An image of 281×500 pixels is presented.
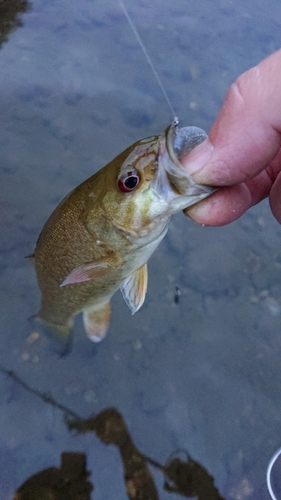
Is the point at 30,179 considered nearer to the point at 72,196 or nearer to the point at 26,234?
the point at 26,234

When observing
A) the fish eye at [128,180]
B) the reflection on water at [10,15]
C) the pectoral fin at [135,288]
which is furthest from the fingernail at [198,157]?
the reflection on water at [10,15]

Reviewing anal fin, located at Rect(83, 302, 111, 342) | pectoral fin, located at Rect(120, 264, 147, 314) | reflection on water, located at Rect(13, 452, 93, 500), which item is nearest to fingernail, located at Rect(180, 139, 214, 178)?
pectoral fin, located at Rect(120, 264, 147, 314)

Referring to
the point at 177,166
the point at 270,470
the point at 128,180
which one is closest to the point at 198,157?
the point at 177,166

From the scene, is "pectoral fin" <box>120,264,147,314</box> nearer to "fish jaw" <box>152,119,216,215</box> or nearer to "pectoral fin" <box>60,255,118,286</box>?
"pectoral fin" <box>60,255,118,286</box>

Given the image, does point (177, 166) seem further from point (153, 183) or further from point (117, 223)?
→ point (117, 223)

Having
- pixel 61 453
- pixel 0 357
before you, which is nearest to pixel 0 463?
pixel 61 453

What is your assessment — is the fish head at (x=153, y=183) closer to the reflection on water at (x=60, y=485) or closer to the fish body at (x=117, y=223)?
the fish body at (x=117, y=223)

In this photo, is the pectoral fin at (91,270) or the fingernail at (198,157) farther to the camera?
the pectoral fin at (91,270)
